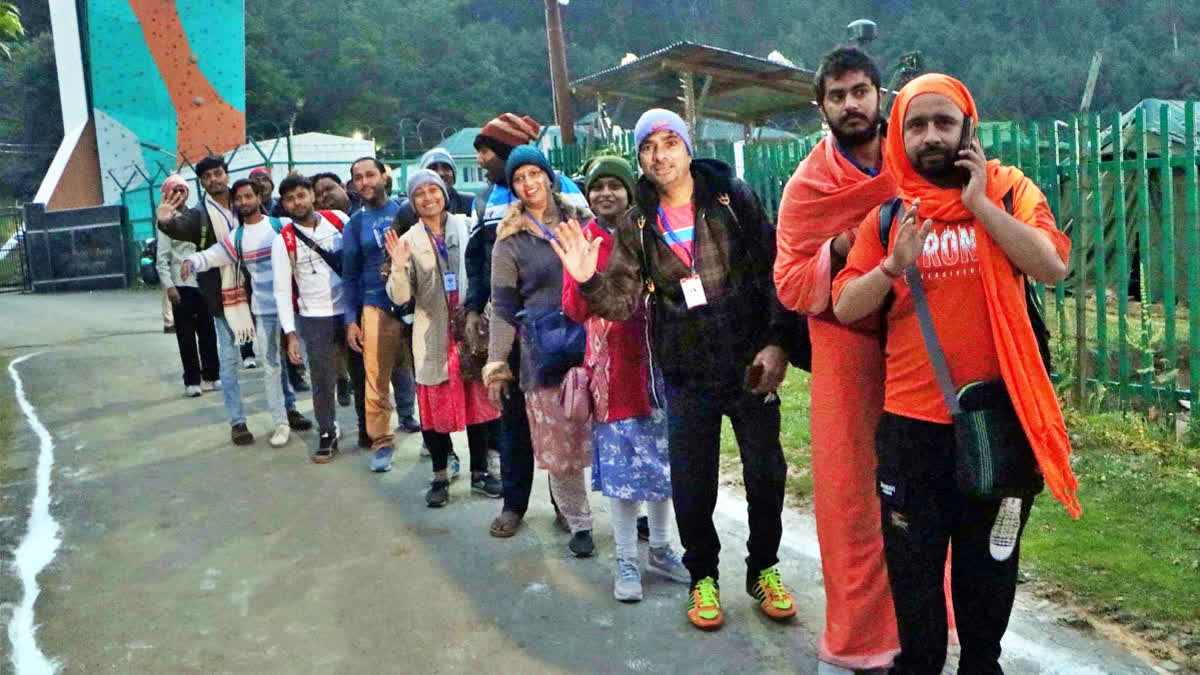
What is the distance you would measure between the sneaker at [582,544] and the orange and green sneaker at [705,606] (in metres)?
0.86

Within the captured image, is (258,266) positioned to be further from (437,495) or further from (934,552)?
(934,552)

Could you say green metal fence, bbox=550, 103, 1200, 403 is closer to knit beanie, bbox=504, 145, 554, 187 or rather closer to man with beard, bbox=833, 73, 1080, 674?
knit beanie, bbox=504, 145, 554, 187

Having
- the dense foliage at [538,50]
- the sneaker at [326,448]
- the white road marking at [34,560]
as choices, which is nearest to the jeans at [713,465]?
the white road marking at [34,560]

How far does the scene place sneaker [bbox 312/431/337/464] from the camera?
6.27m

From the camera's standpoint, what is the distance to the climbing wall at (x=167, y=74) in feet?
79.8

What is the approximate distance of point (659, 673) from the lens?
324cm

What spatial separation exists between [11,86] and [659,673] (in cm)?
4837

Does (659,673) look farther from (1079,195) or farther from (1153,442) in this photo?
(1079,195)

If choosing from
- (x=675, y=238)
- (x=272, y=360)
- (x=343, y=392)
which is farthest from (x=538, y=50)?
(x=675, y=238)

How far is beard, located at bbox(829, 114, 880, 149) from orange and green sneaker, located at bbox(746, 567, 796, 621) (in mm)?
1600

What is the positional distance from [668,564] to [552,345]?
1.03 m

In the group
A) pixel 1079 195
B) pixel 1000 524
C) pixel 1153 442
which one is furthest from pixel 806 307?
pixel 1079 195

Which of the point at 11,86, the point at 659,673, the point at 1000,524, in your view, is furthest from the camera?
the point at 11,86

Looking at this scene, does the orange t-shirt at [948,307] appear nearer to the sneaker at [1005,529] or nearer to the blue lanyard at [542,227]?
the sneaker at [1005,529]
